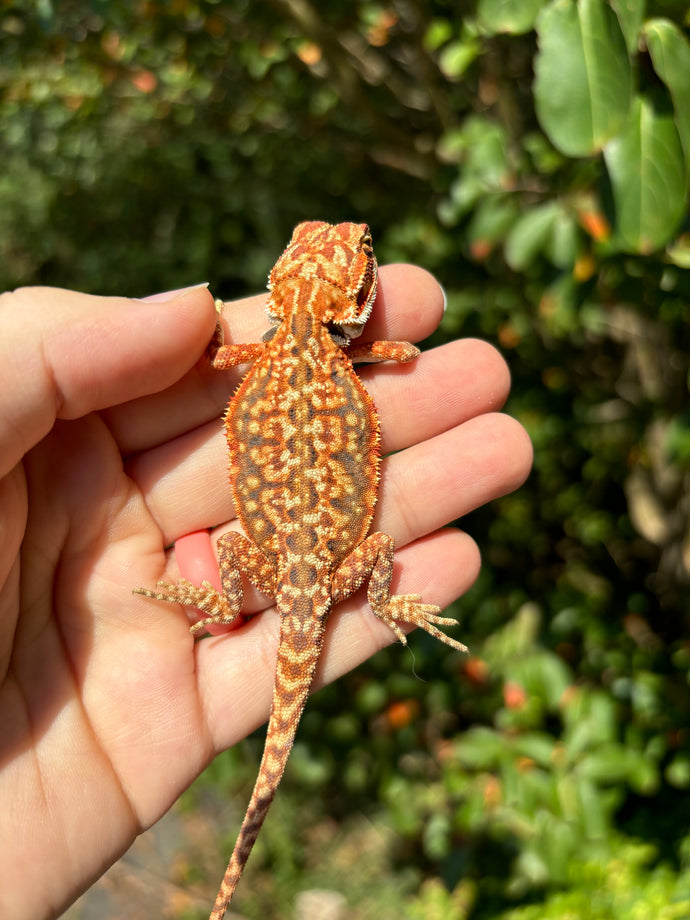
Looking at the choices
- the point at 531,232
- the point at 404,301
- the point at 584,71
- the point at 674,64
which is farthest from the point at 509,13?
the point at 404,301

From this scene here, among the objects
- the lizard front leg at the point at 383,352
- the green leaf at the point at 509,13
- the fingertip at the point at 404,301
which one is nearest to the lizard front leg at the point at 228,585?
the lizard front leg at the point at 383,352

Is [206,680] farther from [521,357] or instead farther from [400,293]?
[521,357]

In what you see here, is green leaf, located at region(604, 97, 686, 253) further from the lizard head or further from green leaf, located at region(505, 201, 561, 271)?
the lizard head

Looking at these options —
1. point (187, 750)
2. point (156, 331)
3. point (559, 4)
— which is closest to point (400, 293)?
point (156, 331)

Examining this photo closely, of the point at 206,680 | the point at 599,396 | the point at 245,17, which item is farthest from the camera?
the point at 599,396

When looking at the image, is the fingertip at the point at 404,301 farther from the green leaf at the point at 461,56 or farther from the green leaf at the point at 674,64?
the green leaf at the point at 674,64
